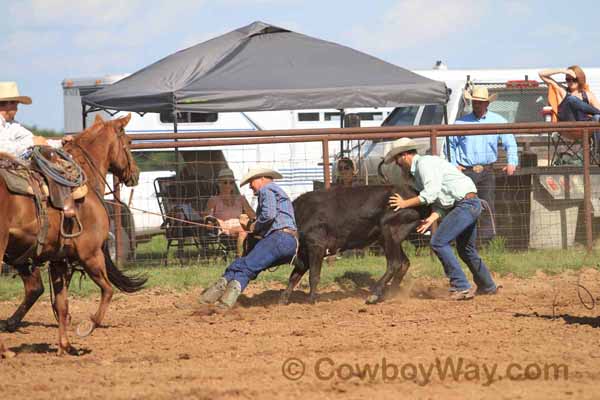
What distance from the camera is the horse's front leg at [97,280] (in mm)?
8289

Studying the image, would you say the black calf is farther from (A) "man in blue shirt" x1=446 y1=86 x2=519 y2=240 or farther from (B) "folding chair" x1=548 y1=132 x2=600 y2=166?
(B) "folding chair" x1=548 y1=132 x2=600 y2=166

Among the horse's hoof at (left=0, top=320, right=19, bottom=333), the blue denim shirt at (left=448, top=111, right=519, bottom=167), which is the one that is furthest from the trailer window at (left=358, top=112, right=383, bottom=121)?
the horse's hoof at (left=0, top=320, right=19, bottom=333)

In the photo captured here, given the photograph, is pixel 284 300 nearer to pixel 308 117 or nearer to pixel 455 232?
pixel 455 232

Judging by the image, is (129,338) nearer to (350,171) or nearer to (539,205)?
(350,171)

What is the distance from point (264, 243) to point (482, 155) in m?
4.08

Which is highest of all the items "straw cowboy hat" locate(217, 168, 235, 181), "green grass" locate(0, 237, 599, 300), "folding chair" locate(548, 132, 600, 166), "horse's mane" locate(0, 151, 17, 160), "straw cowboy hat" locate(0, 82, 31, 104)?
"straw cowboy hat" locate(0, 82, 31, 104)

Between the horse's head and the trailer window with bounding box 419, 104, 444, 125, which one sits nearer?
the horse's head

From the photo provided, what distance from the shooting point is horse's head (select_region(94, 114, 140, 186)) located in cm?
915

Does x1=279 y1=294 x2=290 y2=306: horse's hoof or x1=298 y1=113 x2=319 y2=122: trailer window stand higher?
x1=298 y1=113 x2=319 y2=122: trailer window

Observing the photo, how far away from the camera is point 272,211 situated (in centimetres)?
976

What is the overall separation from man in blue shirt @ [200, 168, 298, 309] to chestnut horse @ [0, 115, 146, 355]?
0.84 meters

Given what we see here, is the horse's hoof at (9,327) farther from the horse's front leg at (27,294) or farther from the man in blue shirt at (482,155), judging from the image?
the man in blue shirt at (482,155)

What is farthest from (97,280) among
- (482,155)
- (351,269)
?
(482,155)

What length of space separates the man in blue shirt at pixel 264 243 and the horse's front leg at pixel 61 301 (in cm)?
187
